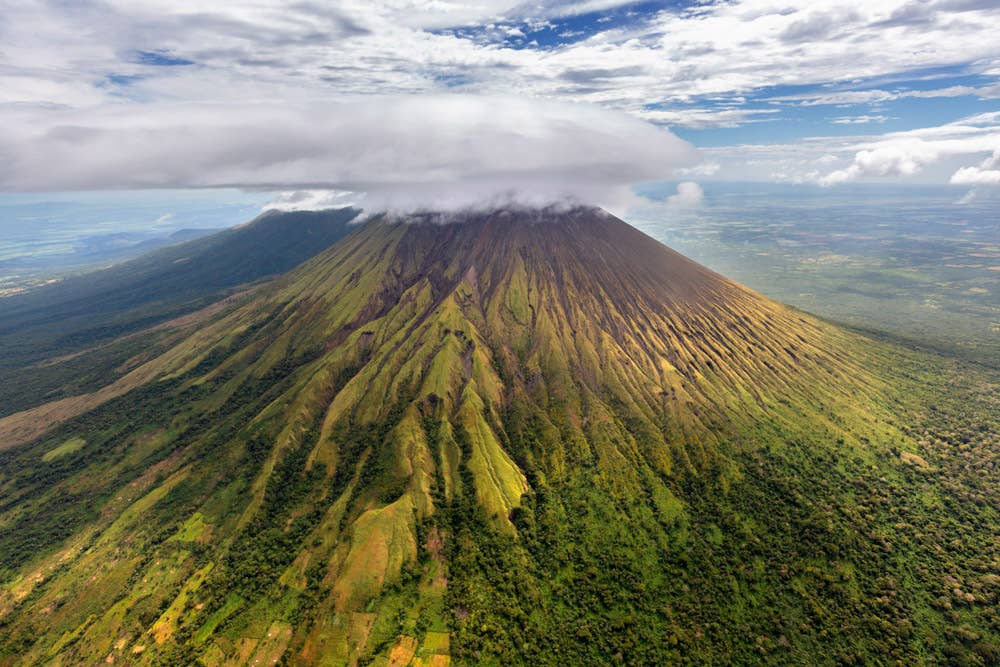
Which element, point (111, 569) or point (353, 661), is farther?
point (111, 569)

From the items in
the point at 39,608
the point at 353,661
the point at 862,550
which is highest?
the point at 862,550

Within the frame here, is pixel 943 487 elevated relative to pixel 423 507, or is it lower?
elevated

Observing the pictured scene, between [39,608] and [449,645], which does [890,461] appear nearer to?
[449,645]

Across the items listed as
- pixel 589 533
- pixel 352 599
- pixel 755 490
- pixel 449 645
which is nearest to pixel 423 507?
pixel 352 599

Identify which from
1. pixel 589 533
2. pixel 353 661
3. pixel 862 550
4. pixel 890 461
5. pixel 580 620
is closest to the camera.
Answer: pixel 353 661

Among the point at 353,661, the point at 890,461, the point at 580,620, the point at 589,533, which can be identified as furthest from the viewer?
the point at 890,461

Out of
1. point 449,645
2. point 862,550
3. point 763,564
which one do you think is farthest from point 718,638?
point 449,645

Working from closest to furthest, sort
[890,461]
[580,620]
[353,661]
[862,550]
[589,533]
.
Answer: [353,661]
[580,620]
[862,550]
[589,533]
[890,461]

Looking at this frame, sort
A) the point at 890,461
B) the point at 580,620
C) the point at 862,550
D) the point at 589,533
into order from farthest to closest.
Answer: the point at 890,461 < the point at 589,533 < the point at 862,550 < the point at 580,620

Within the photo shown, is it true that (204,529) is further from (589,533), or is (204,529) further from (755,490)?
(755,490)
